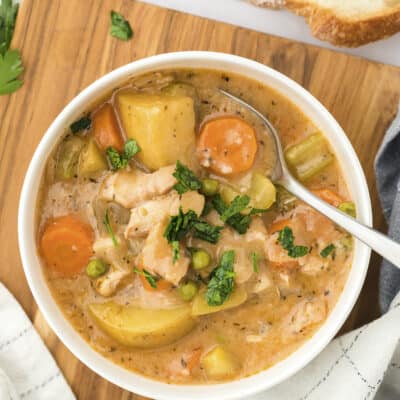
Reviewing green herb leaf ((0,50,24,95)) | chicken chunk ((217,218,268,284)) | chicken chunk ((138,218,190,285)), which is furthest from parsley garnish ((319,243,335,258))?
green herb leaf ((0,50,24,95))

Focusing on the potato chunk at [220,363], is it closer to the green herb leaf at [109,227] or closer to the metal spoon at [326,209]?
the green herb leaf at [109,227]

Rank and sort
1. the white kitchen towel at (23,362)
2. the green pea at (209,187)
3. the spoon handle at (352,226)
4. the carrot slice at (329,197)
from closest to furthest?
the spoon handle at (352,226)
the green pea at (209,187)
the carrot slice at (329,197)
the white kitchen towel at (23,362)

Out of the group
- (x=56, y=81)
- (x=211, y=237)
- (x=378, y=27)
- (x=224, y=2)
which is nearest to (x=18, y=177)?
(x=56, y=81)

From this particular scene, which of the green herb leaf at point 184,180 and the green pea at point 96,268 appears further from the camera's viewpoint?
the green pea at point 96,268

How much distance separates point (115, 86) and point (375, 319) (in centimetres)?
165

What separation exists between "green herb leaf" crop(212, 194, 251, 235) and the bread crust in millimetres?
944

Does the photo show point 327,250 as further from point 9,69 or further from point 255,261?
point 9,69

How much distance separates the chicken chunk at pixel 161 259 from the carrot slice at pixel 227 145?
0.34 metres

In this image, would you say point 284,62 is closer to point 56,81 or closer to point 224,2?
point 224,2

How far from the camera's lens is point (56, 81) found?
3340 millimetres

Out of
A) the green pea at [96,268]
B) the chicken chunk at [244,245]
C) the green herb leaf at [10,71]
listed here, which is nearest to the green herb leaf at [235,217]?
the chicken chunk at [244,245]

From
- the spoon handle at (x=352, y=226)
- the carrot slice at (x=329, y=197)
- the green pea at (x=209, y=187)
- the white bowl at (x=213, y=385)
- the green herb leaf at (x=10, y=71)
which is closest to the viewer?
the spoon handle at (x=352, y=226)

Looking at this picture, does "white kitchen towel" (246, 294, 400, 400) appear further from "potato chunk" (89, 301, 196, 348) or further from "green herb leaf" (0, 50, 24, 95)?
"green herb leaf" (0, 50, 24, 95)

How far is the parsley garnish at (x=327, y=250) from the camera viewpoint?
125 inches
